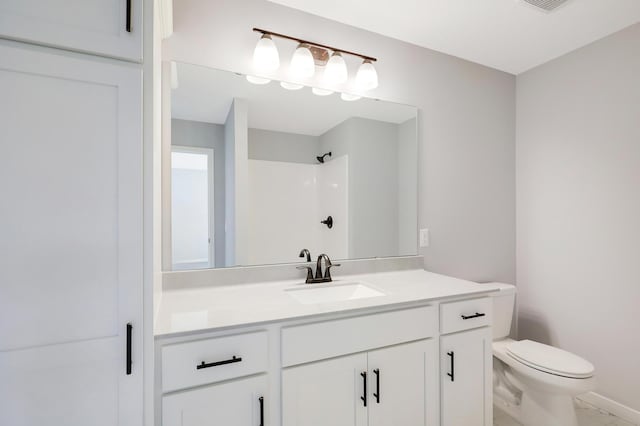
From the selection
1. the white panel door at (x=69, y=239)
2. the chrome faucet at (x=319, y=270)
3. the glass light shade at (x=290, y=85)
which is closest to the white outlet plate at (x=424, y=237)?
the chrome faucet at (x=319, y=270)

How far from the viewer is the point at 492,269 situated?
2357 mm

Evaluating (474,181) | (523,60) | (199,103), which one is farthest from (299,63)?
(523,60)

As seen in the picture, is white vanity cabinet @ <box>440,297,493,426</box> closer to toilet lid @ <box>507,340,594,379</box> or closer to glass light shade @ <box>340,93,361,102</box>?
toilet lid @ <box>507,340,594,379</box>

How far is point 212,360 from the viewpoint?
3.25 feet

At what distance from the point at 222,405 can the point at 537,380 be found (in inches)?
65.9

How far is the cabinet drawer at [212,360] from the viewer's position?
3.09 feet

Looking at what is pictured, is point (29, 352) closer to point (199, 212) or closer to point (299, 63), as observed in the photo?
point (199, 212)

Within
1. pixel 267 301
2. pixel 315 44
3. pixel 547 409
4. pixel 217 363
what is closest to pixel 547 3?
pixel 315 44

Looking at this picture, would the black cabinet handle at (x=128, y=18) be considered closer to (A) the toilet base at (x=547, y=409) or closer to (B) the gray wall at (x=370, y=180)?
(B) the gray wall at (x=370, y=180)

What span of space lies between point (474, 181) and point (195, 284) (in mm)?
2053

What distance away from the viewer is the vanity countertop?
1.03 metres

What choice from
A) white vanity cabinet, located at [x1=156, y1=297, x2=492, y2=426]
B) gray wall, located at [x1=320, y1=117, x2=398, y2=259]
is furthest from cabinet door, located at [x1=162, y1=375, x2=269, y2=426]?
gray wall, located at [x1=320, y1=117, x2=398, y2=259]

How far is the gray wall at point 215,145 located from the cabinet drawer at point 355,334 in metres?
0.65

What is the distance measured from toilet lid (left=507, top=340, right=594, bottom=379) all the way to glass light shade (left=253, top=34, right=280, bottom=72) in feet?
7.10
